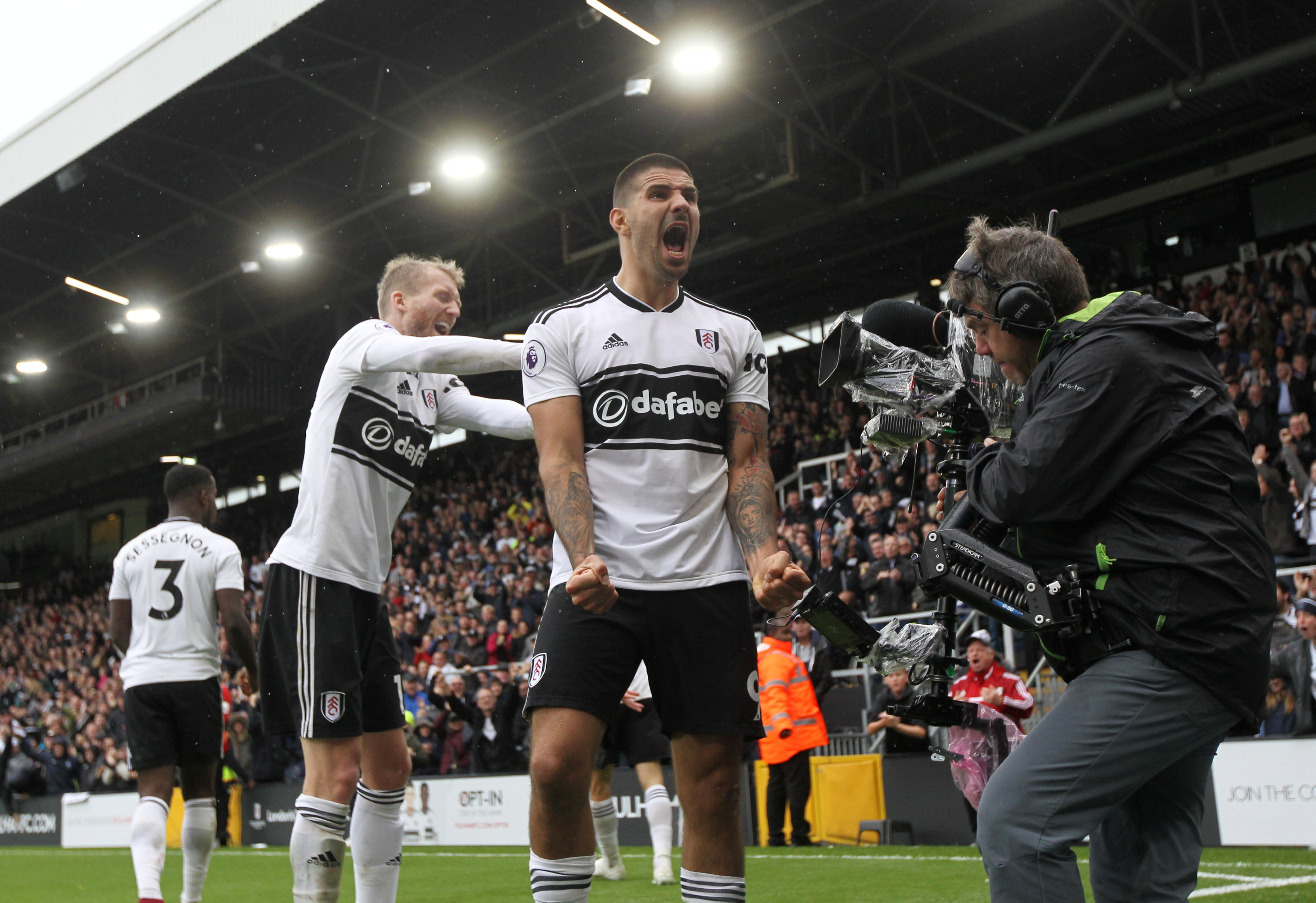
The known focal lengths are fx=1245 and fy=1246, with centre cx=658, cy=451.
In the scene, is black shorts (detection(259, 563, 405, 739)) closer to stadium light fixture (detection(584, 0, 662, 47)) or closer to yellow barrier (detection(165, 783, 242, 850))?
stadium light fixture (detection(584, 0, 662, 47))

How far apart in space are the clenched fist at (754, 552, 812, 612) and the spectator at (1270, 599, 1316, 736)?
751cm

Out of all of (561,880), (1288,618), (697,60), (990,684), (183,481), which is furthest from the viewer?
(697,60)

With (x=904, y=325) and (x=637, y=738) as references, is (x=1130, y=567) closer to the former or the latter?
(x=904, y=325)

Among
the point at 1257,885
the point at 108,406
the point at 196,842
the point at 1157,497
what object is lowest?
the point at 1257,885

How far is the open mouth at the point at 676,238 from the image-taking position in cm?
338

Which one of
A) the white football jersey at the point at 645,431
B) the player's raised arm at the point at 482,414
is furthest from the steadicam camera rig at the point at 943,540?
the player's raised arm at the point at 482,414

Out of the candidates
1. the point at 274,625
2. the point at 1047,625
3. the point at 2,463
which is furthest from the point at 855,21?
the point at 2,463

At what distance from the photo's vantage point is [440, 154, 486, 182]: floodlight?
17.5 meters

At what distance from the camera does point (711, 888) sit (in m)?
3.02

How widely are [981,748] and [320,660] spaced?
2337 millimetres

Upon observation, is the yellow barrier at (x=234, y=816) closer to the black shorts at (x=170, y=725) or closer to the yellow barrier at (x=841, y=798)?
the yellow barrier at (x=841, y=798)

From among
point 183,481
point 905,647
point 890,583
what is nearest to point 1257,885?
point 905,647

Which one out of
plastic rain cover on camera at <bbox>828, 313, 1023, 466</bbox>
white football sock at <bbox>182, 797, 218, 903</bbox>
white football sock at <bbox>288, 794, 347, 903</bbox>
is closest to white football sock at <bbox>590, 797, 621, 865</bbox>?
white football sock at <bbox>182, 797, 218, 903</bbox>

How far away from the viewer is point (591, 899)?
6.91 meters
